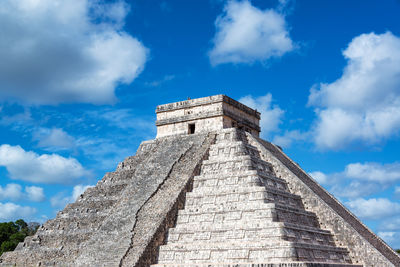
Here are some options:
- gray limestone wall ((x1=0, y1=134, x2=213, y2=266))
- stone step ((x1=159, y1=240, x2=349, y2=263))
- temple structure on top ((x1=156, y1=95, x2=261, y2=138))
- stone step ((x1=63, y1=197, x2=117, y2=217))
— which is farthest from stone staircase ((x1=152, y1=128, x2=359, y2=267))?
stone step ((x1=63, y1=197, x2=117, y2=217))

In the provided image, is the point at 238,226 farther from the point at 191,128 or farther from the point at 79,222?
the point at 191,128

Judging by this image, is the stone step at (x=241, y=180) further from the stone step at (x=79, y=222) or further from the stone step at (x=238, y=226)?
the stone step at (x=79, y=222)

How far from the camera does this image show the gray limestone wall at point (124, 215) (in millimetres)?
14804

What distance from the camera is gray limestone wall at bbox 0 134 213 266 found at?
48.6 ft

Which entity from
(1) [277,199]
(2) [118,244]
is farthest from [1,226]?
(1) [277,199]

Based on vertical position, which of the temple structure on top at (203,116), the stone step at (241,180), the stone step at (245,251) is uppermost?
the temple structure on top at (203,116)

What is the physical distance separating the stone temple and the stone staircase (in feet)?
0.10

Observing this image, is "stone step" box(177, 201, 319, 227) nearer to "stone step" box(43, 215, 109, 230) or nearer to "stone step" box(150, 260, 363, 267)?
"stone step" box(150, 260, 363, 267)

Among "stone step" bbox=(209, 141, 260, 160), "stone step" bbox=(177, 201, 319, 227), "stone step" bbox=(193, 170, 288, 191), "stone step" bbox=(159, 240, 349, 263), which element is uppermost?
"stone step" bbox=(209, 141, 260, 160)

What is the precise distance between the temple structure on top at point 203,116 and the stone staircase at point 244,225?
317cm

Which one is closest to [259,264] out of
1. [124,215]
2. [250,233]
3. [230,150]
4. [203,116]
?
[250,233]

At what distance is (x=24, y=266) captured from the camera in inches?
656

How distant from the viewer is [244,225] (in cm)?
1438

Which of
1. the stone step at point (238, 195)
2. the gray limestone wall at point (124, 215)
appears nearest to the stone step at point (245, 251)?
the gray limestone wall at point (124, 215)
